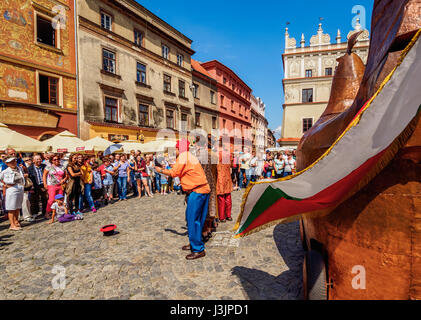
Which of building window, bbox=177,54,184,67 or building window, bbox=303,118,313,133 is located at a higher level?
building window, bbox=177,54,184,67

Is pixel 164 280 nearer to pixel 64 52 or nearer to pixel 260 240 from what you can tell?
pixel 260 240

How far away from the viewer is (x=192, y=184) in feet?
12.4

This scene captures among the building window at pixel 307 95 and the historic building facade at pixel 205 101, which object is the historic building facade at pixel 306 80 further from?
the historic building facade at pixel 205 101

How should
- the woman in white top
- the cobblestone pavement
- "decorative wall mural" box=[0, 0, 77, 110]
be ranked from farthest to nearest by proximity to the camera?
"decorative wall mural" box=[0, 0, 77, 110] → the woman in white top → the cobblestone pavement

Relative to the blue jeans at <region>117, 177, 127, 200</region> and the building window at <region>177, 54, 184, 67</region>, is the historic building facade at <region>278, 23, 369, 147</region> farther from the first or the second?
the blue jeans at <region>117, 177, 127, 200</region>

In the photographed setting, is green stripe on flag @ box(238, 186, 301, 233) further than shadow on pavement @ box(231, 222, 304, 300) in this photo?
No

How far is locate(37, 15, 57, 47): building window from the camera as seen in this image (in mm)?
13125

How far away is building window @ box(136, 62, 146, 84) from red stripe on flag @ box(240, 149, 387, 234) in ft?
62.8

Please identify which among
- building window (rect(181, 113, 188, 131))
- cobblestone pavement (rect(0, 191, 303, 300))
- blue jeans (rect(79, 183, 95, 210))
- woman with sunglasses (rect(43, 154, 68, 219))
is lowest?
cobblestone pavement (rect(0, 191, 303, 300))

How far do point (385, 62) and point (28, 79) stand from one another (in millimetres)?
16056

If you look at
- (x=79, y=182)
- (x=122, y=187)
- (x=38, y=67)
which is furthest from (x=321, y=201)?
(x=38, y=67)

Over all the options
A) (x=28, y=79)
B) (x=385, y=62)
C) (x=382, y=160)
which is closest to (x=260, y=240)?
(x=382, y=160)

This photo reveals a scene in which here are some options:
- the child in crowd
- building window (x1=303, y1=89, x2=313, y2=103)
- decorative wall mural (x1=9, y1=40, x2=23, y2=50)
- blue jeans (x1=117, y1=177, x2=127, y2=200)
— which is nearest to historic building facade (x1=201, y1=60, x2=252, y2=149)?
building window (x1=303, y1=89, x2=313, y2=103)

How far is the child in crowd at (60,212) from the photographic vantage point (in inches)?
Result: 245
